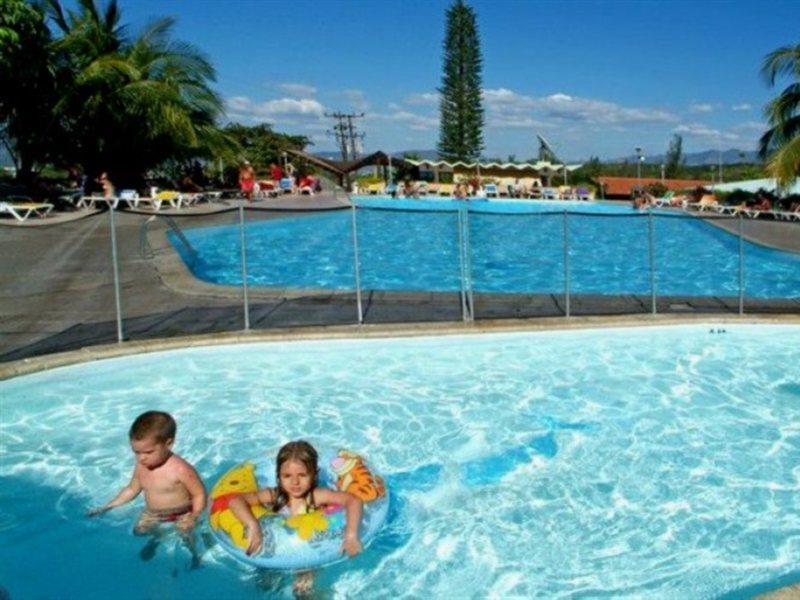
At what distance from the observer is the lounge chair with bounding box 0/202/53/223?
1869cm

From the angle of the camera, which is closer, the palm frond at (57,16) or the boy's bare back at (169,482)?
the boy's bare back at (169,482)

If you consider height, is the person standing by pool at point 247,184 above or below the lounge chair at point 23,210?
above

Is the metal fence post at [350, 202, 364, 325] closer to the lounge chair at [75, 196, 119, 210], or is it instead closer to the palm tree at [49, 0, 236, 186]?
the lounge chair at [75, 196, 119, 210]

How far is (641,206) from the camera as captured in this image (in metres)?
29.4

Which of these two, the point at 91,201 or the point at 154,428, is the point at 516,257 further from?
the point at 91,201

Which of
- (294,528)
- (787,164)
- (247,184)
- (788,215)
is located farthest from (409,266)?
(247,184)

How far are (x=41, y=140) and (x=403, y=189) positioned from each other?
63.4 ft

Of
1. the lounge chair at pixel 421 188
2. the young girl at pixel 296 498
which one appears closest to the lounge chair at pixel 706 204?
the lounge chair at pixel 421 188

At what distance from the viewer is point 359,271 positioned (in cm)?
1086

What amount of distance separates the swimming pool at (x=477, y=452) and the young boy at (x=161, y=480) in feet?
0.64

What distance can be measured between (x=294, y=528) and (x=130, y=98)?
84.9 ft

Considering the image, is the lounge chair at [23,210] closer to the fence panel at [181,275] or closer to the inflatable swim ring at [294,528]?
the fence panel at [181,275]

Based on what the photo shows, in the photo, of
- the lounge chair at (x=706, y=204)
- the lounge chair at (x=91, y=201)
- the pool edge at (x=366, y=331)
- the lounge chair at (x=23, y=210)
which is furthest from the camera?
the lounge chair at (x=706, y=204)

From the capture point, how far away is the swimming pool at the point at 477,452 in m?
4.32
